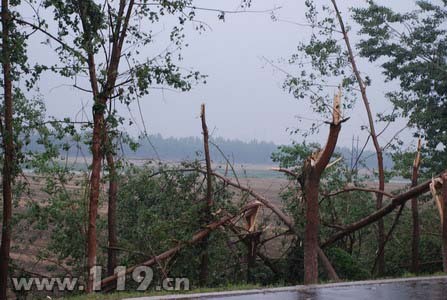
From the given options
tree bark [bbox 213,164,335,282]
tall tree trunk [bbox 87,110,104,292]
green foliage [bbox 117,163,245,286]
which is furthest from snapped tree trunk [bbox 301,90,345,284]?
tall tree trunk [bbox 87,110,104,292]

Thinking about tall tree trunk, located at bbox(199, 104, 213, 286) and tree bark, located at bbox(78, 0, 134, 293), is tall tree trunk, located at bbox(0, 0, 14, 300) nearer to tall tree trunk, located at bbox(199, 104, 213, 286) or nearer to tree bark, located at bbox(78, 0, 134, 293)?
tree bark, located at bbox(78, 0, 134, 293)

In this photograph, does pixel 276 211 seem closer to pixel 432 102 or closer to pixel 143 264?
pixel 143 264

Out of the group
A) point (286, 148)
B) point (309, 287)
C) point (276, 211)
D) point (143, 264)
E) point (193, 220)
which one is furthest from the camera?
point (286, 148)

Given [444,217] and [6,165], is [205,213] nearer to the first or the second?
[6,165]

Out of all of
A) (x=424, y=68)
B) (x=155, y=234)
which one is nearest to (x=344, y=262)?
(x=155, y=234)

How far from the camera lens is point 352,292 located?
7.98m

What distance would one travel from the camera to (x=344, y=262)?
13.9 metres

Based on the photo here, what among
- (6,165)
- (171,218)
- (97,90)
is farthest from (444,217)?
(6,165)

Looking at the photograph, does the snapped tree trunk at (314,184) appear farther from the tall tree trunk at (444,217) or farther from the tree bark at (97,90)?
the tree bark at (97,90)

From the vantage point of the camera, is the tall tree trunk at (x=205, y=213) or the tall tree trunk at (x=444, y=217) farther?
the tall tree trunk at (x=205, y=213)

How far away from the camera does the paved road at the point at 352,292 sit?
7.43 metres

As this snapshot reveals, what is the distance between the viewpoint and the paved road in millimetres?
7426

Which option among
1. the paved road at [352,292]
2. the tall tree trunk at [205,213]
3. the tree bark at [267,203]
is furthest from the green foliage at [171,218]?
the paved road at [352,292]

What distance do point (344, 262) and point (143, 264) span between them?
4738 mm
